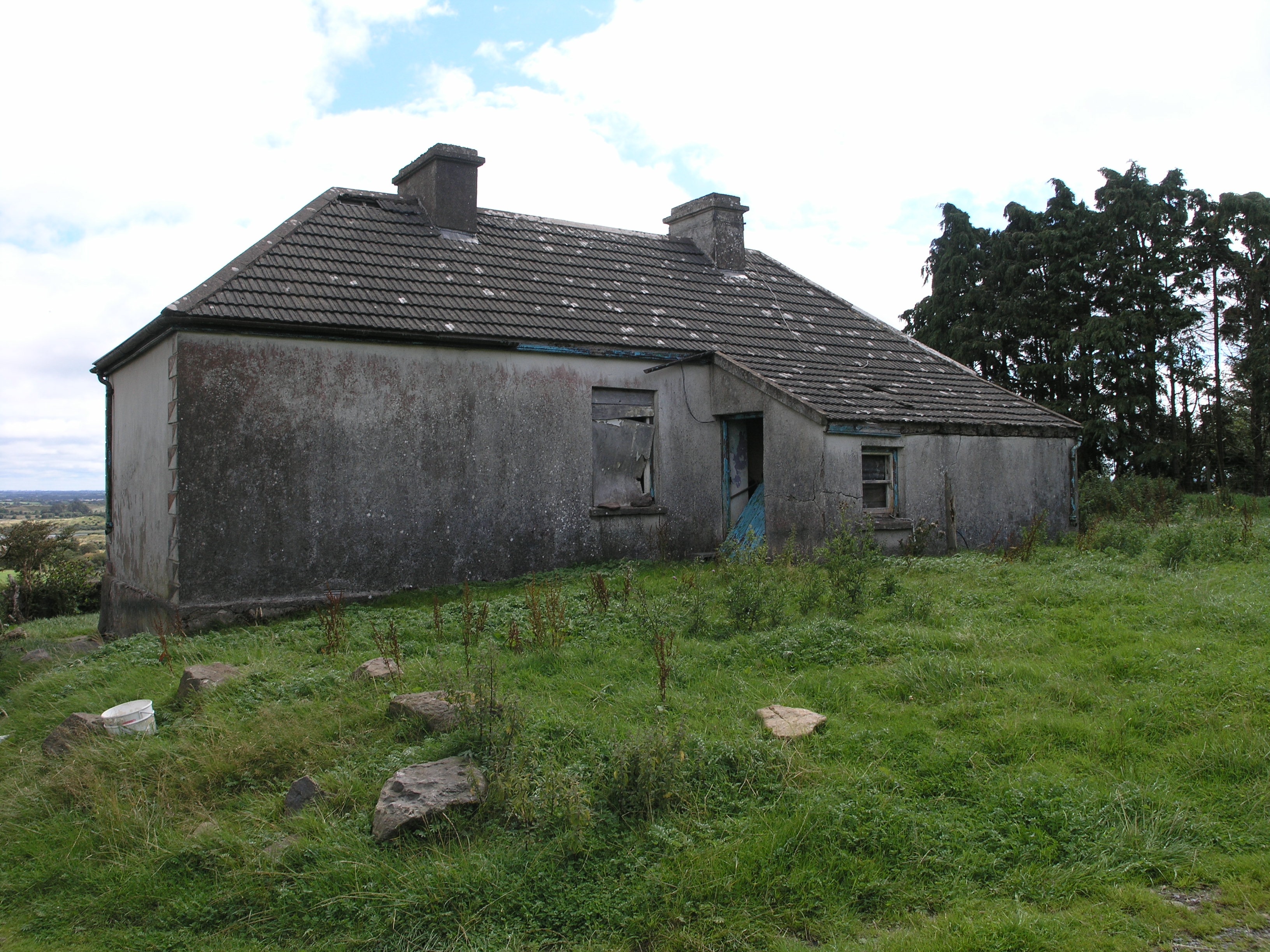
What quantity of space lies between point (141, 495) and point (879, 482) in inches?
405

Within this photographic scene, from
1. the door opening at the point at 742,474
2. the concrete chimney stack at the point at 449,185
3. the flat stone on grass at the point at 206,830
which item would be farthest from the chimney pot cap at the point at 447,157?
the flat stone on grass at the point at 206,830

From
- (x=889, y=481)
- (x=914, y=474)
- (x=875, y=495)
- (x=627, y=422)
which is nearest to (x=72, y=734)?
(x=627, y=422)

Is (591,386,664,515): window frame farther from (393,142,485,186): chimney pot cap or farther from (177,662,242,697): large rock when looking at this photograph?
(177,662,242,697): large rock

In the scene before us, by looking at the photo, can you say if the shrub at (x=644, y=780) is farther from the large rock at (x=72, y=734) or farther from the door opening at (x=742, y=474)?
the door opening at (x=742, y=474)

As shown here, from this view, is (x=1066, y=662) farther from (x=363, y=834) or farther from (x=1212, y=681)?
(x=363, y=834)

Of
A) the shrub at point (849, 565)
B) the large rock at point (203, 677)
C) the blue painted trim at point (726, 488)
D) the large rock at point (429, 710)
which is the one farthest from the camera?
the blue painted trim at point (726, 488)

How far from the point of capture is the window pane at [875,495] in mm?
13281

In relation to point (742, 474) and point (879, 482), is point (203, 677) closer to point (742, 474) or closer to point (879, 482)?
point (742, 474)

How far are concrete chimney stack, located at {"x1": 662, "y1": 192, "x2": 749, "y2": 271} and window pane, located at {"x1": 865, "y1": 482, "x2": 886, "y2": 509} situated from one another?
20.0 ft

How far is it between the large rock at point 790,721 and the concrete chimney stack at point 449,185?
1102 cm

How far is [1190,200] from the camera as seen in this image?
25953mm

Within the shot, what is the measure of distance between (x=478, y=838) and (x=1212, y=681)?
16.2 ft

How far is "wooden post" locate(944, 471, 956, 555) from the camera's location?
13.8 m

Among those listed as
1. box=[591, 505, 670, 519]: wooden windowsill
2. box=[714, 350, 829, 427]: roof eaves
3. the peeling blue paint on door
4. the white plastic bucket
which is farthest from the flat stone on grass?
box=[714, 350, 829, 427]: roof eaves
